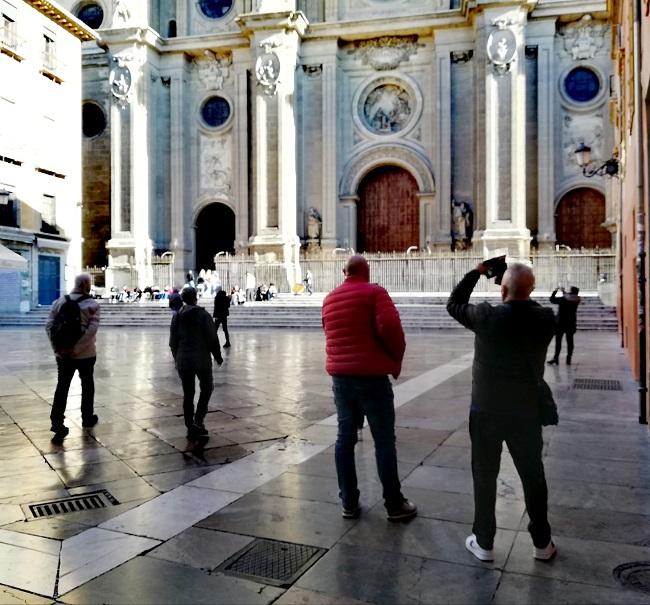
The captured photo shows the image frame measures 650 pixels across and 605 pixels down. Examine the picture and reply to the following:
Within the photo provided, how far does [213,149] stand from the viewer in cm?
3412

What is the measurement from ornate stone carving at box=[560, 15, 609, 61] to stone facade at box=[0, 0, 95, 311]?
21.7m

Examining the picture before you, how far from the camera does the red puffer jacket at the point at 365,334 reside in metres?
4.08

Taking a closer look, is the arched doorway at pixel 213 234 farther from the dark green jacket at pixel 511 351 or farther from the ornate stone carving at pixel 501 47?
the dark green jacket at pixel 511 351

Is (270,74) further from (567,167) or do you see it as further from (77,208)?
(567,167)

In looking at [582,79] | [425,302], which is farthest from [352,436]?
[582,79]

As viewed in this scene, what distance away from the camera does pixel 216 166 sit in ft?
112

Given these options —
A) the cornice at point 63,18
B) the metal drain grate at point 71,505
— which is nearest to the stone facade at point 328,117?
the cornice at point 63,18

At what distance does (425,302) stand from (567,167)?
11257 millimetres

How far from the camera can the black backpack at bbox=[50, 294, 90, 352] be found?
6430 millimetres

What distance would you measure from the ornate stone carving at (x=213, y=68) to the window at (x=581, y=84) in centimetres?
1642

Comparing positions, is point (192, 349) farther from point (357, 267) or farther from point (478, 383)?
point (478, 383)

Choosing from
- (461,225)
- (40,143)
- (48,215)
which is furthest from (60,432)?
(461,225)

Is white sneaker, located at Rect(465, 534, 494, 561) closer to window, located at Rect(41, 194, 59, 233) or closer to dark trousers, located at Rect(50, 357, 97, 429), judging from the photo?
dark trousers, located at Rect(50, 357, 97, 429)

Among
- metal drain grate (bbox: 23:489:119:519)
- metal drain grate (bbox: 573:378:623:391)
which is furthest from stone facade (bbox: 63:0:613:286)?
metal drain grate (bbox: 23:489:119:519)
